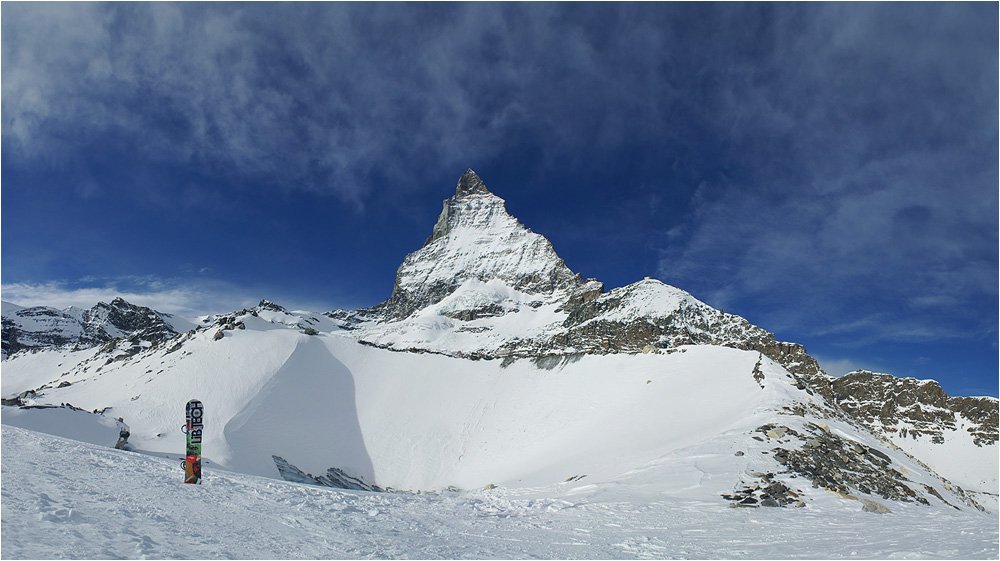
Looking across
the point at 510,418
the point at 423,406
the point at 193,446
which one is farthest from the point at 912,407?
the point at 193,446

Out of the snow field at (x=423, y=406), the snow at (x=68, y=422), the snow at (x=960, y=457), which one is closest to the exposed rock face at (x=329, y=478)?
the snow field at (x=423, y=406)

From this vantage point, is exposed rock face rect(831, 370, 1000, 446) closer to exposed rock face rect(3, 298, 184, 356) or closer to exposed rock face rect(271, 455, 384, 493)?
exposed rock face rect(271, 455, 384, 493)

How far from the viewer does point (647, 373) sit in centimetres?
4191

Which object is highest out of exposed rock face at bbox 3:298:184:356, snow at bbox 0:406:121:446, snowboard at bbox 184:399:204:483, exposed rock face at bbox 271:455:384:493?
exposed rock face at bbox 3:298:184:356

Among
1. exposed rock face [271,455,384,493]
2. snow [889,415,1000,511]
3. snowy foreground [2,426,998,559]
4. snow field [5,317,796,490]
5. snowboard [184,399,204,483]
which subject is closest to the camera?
snowy foreground [2,426,998,559]

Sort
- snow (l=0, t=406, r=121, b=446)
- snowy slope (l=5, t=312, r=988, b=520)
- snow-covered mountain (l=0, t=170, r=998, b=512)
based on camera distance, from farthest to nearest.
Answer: snow (l=0, t=406, r=121, b=446) → snowy slope (l=5, t=312, r=988, b=520) → snow-covered mountain (l=0, t=170, r=998, b=512)

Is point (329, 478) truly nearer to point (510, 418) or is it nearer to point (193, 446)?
point (510, 418)

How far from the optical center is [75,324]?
159 m

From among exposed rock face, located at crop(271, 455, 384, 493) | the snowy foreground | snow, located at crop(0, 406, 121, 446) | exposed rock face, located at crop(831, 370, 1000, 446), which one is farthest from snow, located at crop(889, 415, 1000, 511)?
snow, located at crop(0, 406, 121, 446)

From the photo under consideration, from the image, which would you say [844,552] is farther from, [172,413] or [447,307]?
[447,307]

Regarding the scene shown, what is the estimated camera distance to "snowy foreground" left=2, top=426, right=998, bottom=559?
8367 millimetres

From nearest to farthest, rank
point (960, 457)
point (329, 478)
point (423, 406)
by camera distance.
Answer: point (329, 478)
point (423, 406)
point (960, 457)

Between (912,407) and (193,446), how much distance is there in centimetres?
13648

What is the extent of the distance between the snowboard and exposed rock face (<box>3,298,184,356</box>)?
147984mm
